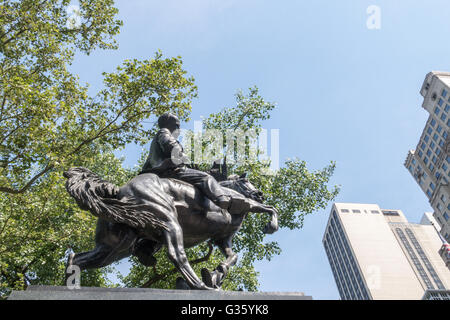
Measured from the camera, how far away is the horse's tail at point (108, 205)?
3.72m

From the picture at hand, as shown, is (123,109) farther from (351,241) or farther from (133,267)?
(351,241)

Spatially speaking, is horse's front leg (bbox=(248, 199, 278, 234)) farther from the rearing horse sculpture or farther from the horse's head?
the rearing horse sculpture

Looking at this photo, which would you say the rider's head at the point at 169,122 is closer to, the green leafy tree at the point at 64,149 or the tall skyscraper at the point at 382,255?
the green leafy tree at the point at 64,149

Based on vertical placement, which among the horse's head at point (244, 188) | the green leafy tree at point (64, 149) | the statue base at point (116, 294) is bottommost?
the statue base at point (116, 294)

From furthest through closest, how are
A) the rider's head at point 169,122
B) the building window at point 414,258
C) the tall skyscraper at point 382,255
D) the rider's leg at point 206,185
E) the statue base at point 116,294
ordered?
the building window at point 414,258 < the tall skyscraper at point 382,255 < the rider's head at point 169,122 < the rider's leg at point 206,185 < the statue base at point 116,294

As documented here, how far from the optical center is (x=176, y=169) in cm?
466

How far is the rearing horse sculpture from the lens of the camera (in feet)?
12.4

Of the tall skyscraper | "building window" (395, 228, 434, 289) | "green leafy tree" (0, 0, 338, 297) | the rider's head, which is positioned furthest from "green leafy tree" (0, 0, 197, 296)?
"building window" (395, 228, 434, 289)

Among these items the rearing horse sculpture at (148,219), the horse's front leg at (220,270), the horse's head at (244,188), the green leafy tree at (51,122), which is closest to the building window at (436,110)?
the green leafy tree at (51,122)

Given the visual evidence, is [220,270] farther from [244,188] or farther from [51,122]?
[51,122]

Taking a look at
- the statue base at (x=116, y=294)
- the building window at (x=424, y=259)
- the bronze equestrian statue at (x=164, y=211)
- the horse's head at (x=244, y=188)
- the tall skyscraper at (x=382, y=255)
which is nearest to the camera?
the statue base at (x=116, y=294)

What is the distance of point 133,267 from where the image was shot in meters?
13.1

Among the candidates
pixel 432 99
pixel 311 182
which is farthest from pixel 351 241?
pixel 311 182
